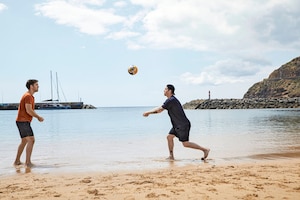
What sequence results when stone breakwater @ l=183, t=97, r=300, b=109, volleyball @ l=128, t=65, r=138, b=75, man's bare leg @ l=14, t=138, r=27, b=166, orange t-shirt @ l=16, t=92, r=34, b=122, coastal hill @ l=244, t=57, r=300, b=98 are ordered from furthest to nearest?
coastal hill @ l=244, t=57, r=300, b=98 < stone breakwater @ l=183, t=97, r=300, b=109 < volleyball @ l=128, t=65, r=138, b=75 < man's bare leg @ l=14, t=138, r=27, b=166 < orange t-shirt @ l=16, t=92, r=34, b=122

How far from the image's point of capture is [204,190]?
15.0 feet

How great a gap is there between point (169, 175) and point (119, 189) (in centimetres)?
126

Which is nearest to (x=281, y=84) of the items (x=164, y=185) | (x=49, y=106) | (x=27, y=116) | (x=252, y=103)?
(x=252, y=103)

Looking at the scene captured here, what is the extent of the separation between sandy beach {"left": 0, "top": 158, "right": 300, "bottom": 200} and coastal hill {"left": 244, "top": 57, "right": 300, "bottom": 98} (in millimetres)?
113942

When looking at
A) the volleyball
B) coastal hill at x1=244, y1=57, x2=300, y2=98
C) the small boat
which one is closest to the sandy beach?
the volleyball

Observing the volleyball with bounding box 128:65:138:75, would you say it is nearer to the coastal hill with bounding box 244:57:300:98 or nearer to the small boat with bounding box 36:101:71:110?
the coastal hill with bounding box 244:57:300:98

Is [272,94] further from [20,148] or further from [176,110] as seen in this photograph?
[20,148]

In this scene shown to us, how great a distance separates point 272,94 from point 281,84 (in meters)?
6.62

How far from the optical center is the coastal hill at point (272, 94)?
82.8 m

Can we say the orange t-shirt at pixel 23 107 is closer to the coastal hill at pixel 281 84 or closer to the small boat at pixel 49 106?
the coastal hill at pixel 281 84

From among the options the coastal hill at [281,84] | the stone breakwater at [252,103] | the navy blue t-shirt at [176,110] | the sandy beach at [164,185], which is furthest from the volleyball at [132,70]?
the coastal hill at [281,84]

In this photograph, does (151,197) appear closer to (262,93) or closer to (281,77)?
(262,93)

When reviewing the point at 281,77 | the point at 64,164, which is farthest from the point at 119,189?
the point at 281,77

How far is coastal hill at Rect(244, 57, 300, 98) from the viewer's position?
11681cm
